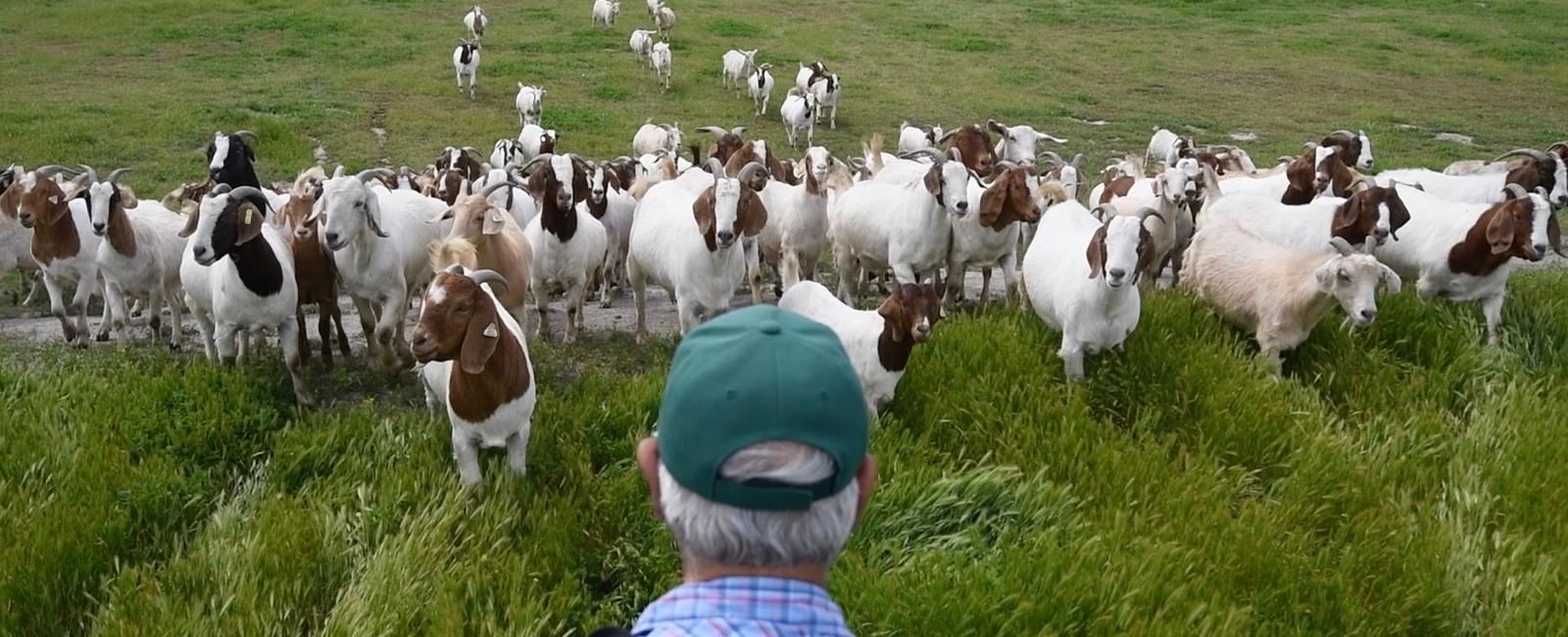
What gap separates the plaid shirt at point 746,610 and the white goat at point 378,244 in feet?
18.6

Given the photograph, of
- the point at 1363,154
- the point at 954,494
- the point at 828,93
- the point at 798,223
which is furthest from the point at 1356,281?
the point at 828,93

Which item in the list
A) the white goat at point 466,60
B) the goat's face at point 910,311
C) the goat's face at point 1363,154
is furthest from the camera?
the white goat at point 466,60

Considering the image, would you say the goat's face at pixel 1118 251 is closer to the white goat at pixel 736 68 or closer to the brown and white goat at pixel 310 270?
the brown and white goat at pixel 310 270

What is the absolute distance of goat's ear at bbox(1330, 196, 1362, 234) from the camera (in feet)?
26.3

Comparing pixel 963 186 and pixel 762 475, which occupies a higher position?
pixel 762 475

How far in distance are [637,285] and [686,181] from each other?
4.74 ft

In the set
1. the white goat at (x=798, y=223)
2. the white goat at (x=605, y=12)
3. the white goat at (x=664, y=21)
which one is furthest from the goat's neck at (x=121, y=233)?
the white goat at (x=605, y=12)

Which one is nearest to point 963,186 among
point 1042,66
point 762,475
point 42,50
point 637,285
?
point 637,285

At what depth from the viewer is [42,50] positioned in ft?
84.4

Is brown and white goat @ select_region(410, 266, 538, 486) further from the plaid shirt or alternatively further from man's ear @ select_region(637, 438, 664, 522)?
the plaid shirt

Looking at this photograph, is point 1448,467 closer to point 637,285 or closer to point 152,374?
point 637,285

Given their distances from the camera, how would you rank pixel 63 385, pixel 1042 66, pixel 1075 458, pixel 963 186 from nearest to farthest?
pixel 1075 458 → pixel 63 385 → pixel 963 186 → pixel 1042 66

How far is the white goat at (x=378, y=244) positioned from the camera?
6.92m

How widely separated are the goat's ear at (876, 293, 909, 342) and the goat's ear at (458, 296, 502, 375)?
2.07 m
